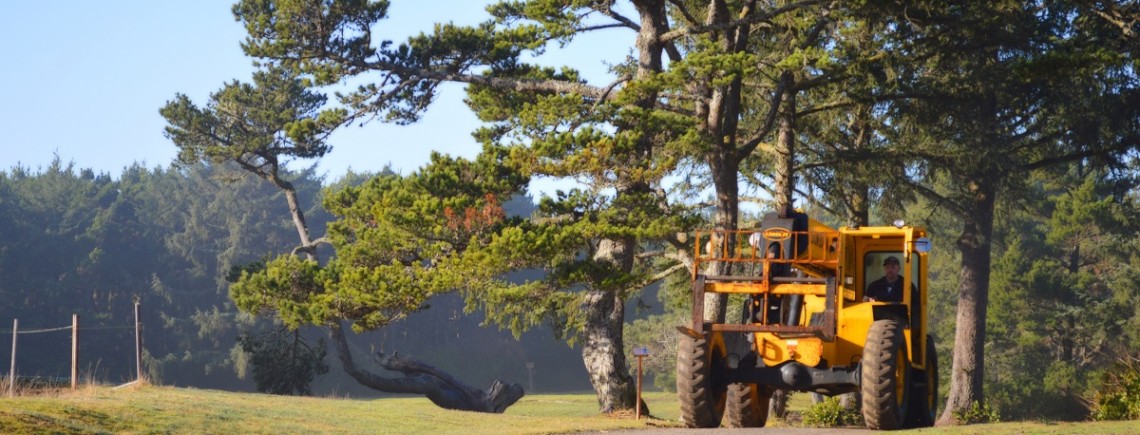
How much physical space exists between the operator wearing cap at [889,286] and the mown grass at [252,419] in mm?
1793

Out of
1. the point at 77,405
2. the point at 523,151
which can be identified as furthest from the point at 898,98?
the point at 77,405

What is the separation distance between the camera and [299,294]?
1057 inches

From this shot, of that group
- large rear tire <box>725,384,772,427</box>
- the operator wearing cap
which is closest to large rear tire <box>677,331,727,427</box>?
large rear tire <box>725,384,772,427</box>

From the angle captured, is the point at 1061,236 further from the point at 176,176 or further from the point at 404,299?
the point at 176,176

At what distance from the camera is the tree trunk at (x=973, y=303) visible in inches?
1391

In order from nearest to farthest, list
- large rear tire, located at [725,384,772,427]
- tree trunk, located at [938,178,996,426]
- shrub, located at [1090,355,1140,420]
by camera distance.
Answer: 1. large rear tire, located at [725,384,772,427]
2. shrub, located at [1090,355,1140,420]
3. tree trunk, located at [938,178,996,426]

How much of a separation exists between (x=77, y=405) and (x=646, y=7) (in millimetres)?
13770

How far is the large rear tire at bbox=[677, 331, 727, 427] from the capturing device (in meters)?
16.5

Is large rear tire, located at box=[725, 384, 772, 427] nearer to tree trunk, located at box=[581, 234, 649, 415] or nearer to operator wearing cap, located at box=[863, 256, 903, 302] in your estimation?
operator wearing cap, located at box=[863, 256, 903, 302]

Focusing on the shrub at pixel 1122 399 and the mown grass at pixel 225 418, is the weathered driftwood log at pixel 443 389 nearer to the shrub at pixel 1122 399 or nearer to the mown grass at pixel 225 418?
the mown grass at pixel 225 418

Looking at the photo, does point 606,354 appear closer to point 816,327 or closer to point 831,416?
point 831,416

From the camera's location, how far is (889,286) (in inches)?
689

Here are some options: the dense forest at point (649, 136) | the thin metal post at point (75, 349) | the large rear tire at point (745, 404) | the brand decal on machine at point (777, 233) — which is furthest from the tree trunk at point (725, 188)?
the thin metal post at point (75, 349)

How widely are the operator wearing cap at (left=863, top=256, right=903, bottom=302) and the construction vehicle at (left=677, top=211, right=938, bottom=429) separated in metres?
0.10
